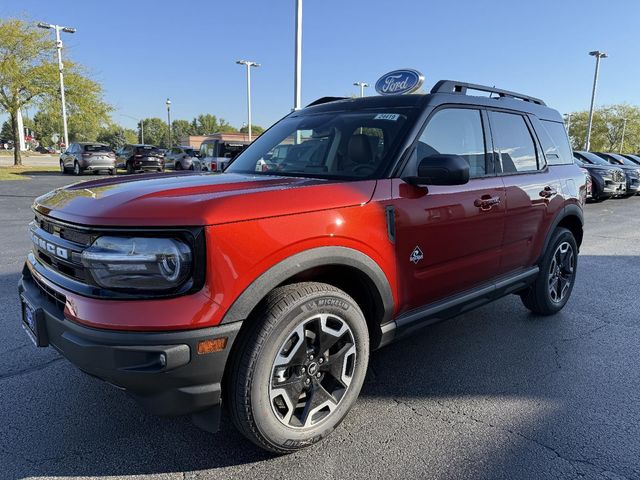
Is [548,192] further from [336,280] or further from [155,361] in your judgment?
[155,361]

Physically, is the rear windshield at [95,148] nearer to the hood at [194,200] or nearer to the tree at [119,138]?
the hood at [194,200]

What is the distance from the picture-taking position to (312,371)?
93.9 inches

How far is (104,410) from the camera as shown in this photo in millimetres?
2703

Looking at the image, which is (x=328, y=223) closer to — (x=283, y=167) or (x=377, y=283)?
(x=377, y=283)

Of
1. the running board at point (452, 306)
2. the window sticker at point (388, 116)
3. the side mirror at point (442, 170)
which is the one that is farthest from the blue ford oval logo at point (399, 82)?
the running board at point (452, 306)

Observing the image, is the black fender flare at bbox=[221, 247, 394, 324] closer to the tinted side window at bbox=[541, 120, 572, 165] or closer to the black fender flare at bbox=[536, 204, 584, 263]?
the black fender flare at bbox=[536, 204, 584, 263]

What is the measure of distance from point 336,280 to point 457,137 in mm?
1388

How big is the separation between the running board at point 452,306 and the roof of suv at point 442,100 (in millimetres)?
1277

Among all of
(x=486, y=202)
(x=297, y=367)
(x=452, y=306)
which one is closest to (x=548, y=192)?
(x=486, y=202)

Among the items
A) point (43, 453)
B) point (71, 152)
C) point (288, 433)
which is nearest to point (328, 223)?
point (288, 433)

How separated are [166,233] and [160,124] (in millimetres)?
143915

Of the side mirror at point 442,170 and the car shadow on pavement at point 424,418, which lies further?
the side mirror at point 442,170

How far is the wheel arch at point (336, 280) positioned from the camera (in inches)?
80.5

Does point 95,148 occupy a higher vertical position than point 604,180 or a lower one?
higher
